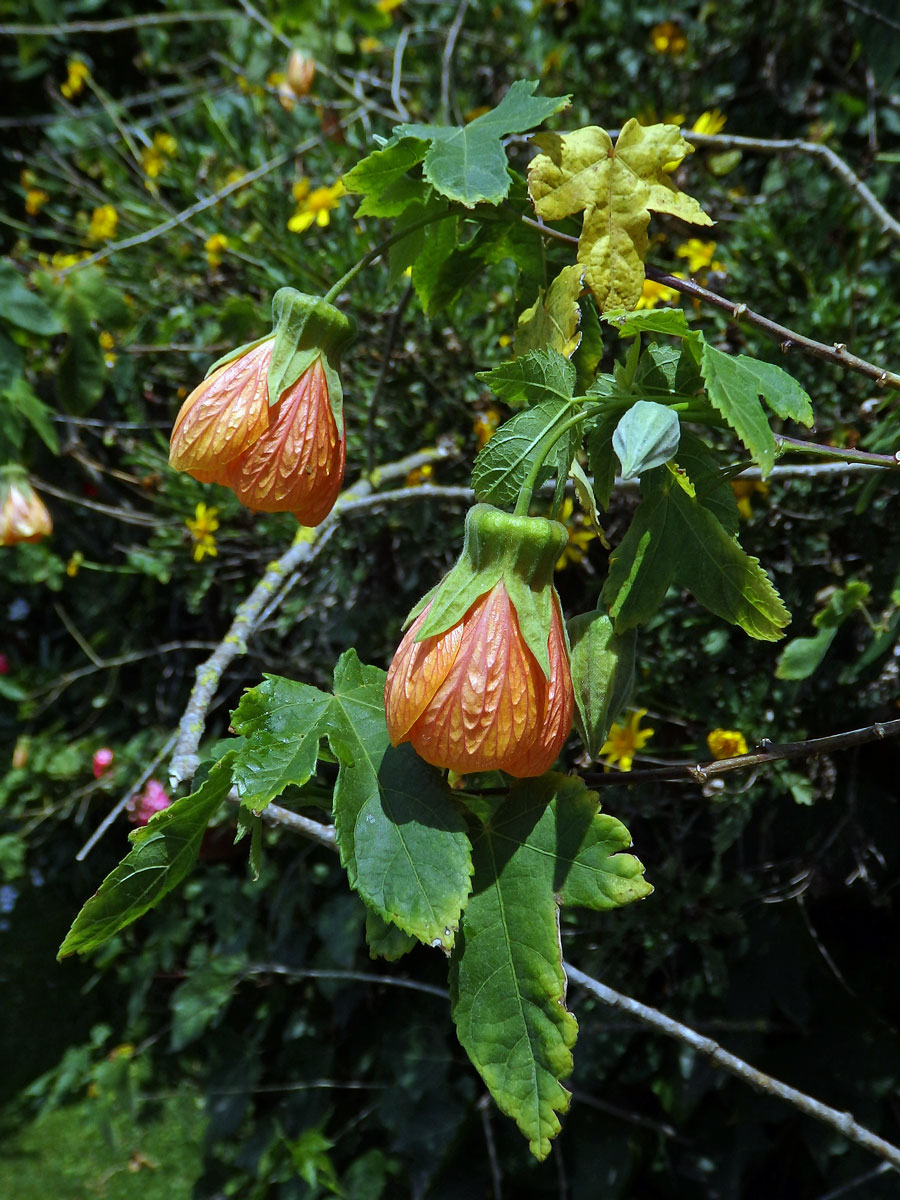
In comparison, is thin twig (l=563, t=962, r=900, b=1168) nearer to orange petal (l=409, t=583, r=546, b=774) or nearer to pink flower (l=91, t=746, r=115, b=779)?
orange petal (l=409, t=583, r=546, b=774)

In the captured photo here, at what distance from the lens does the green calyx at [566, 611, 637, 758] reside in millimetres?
551

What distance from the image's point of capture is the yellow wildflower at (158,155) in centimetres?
160

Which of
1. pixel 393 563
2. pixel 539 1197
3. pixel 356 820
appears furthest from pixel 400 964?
pixel 356 820

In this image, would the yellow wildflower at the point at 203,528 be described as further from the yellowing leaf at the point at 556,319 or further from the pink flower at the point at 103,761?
the yellowing leaf at the point at 556,319

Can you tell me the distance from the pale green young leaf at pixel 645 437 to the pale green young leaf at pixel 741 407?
0.08 ft

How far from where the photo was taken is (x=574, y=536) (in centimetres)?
108

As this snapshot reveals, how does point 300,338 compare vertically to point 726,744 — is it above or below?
above

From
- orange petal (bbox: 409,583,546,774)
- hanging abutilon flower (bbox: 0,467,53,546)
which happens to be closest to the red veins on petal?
orange petal (bbox: 409,583,546,774)

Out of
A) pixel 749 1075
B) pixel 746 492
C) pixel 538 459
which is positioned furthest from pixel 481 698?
pixel 746 492

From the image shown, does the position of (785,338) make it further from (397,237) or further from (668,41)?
(668,41)

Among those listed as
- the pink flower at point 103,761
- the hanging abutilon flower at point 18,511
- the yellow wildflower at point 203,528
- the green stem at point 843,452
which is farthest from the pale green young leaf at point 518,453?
the pink flower at point 103,761

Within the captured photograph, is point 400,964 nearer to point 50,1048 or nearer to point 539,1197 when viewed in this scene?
point 539,1197

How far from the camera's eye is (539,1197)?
1353 millimetres

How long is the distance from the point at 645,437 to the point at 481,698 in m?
0.14
